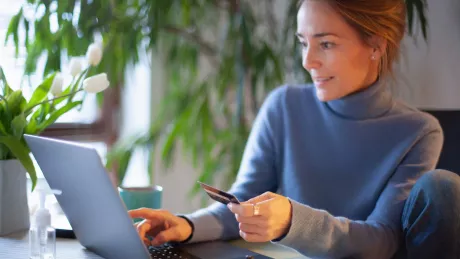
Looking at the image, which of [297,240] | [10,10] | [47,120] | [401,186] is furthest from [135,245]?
[10,10]

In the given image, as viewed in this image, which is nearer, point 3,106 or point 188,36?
point 3,106

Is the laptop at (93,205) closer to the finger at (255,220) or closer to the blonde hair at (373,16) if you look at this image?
the finger at (255,220)

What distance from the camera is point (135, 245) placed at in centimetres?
100

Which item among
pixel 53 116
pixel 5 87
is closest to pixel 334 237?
pixel 53 116

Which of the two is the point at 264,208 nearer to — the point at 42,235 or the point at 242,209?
the point at 242,209

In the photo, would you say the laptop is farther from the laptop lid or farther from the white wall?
the white wall

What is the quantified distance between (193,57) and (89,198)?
3.67 feet

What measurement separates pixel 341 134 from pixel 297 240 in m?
0.42

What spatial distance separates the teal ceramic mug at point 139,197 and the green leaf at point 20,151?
0.71 ft

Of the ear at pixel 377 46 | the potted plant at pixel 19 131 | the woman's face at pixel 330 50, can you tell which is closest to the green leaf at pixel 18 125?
the potted plant at pixel 19 131

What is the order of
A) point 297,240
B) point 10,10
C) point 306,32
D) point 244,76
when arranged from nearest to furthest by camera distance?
point 297,240
point 306,32
point 244,76
point 10,10

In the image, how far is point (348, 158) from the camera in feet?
4.93

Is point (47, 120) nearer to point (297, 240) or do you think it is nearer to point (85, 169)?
point (85, 169)

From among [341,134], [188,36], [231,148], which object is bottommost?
[231,148]
